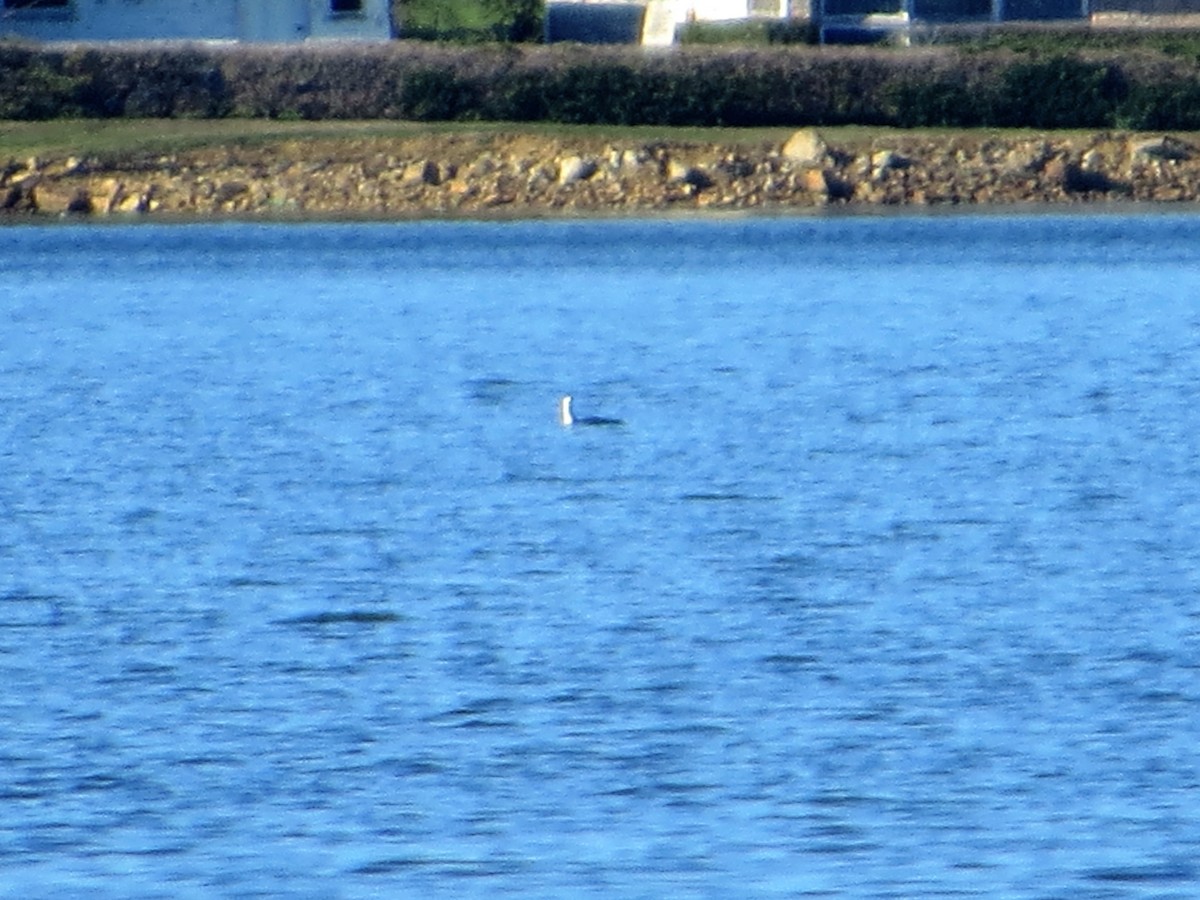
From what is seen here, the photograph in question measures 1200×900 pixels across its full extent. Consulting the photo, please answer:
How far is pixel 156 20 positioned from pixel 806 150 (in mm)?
17541

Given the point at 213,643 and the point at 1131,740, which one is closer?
the point at 1131,740

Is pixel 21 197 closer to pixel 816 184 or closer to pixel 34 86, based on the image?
pixel 34 86

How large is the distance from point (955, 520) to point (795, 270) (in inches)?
1113


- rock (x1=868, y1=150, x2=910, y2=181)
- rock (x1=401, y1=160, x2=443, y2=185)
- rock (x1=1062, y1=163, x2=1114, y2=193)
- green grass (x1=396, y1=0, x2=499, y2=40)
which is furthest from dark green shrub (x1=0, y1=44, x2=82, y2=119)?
rock (x1=1062, y1=163, x2=1114, y2=193)

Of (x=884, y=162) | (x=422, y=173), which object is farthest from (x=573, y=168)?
(x=884, y=162)

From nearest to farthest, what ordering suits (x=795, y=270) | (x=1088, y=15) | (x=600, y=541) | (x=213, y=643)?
(x=213, y=643), (x=600, y=541), (x=795, y=270), (x=1088, y=15)

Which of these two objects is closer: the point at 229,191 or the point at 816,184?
the point at 816,184

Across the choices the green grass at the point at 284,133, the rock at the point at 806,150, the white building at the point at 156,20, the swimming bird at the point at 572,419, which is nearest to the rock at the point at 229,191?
the green grass at the point at 284,133

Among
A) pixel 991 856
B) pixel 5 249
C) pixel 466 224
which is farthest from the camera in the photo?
pixel 466 224

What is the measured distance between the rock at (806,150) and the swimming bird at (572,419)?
31916mm

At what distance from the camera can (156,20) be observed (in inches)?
2709

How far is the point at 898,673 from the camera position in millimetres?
15164

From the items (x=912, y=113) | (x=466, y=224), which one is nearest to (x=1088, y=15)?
(x=912, y=113)

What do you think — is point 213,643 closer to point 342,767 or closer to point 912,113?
point 342,767
